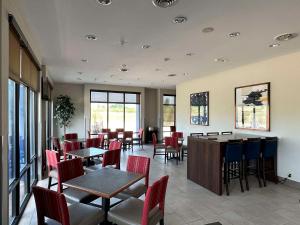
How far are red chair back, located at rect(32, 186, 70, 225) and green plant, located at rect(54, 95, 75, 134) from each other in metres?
7.15

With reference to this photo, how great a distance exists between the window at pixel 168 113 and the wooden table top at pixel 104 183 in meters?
8.24

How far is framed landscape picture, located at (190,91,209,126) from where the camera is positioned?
23.8ft

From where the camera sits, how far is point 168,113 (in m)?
11.1

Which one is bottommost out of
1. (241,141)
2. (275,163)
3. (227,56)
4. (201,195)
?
(201,195)

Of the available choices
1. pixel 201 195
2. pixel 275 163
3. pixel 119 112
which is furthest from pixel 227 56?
pixel 119 112

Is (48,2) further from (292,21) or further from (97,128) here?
(97,128)

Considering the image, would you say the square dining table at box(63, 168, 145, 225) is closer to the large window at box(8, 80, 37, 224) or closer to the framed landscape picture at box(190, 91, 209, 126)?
the large window at box(8, 80, 37, 224)

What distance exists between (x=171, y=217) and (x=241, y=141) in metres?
2.11

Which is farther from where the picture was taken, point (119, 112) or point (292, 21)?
point (119, 112)

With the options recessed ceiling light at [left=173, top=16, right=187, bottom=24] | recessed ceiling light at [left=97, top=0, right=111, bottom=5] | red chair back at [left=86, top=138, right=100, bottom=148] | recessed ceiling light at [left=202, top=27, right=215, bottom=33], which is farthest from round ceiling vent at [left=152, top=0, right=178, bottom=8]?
red chair back at [left=86, top=138, right=100, bottom=148]

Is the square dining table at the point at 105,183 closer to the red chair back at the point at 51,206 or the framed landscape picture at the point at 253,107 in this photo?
the red chair back at the point at 51,206

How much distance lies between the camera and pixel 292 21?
118 inches

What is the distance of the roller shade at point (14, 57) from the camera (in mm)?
2471

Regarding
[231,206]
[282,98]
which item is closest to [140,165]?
[231,206]
